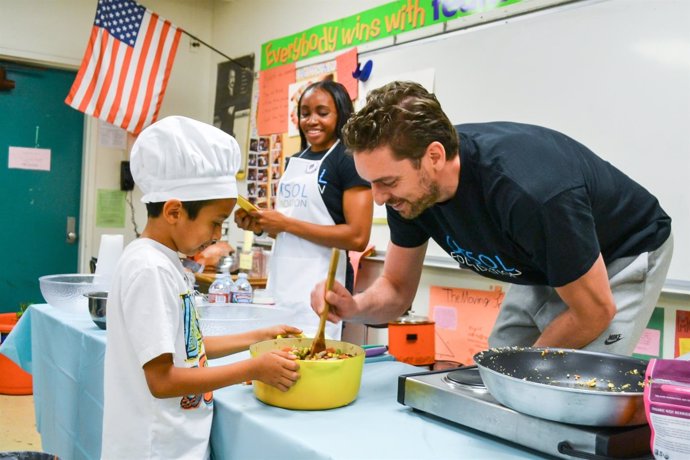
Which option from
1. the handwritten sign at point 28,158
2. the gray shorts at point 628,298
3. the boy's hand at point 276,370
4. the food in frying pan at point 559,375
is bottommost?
the boy's hand at point 276,370

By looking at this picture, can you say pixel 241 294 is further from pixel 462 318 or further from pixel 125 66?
pixel 125 66

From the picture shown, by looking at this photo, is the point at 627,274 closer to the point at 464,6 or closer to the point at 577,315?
the point at 577,315

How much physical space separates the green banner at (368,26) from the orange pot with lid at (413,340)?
1.38 metres

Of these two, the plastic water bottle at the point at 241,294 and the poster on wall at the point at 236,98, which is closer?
the plastic water bottle at the point at 241,294

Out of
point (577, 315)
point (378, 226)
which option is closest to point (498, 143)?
point (577, 315)

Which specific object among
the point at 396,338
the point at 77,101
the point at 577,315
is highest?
the point at 77,101

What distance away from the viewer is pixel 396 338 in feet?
8.74

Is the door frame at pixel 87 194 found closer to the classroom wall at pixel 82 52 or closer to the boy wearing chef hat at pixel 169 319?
the classroom wall at pixel 82 52

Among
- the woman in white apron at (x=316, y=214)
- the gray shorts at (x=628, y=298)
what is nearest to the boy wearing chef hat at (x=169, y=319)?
the gray shorts at (x=628, y=298)

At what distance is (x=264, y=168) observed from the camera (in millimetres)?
→ 4004

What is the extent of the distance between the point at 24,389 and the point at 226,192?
2824 millimetres

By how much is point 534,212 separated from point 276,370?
55cm

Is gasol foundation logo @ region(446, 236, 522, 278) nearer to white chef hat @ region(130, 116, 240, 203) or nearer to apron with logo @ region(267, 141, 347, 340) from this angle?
white chef hat @ region(130, 116, 240, 203)

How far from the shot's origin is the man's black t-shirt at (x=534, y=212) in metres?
1.14
